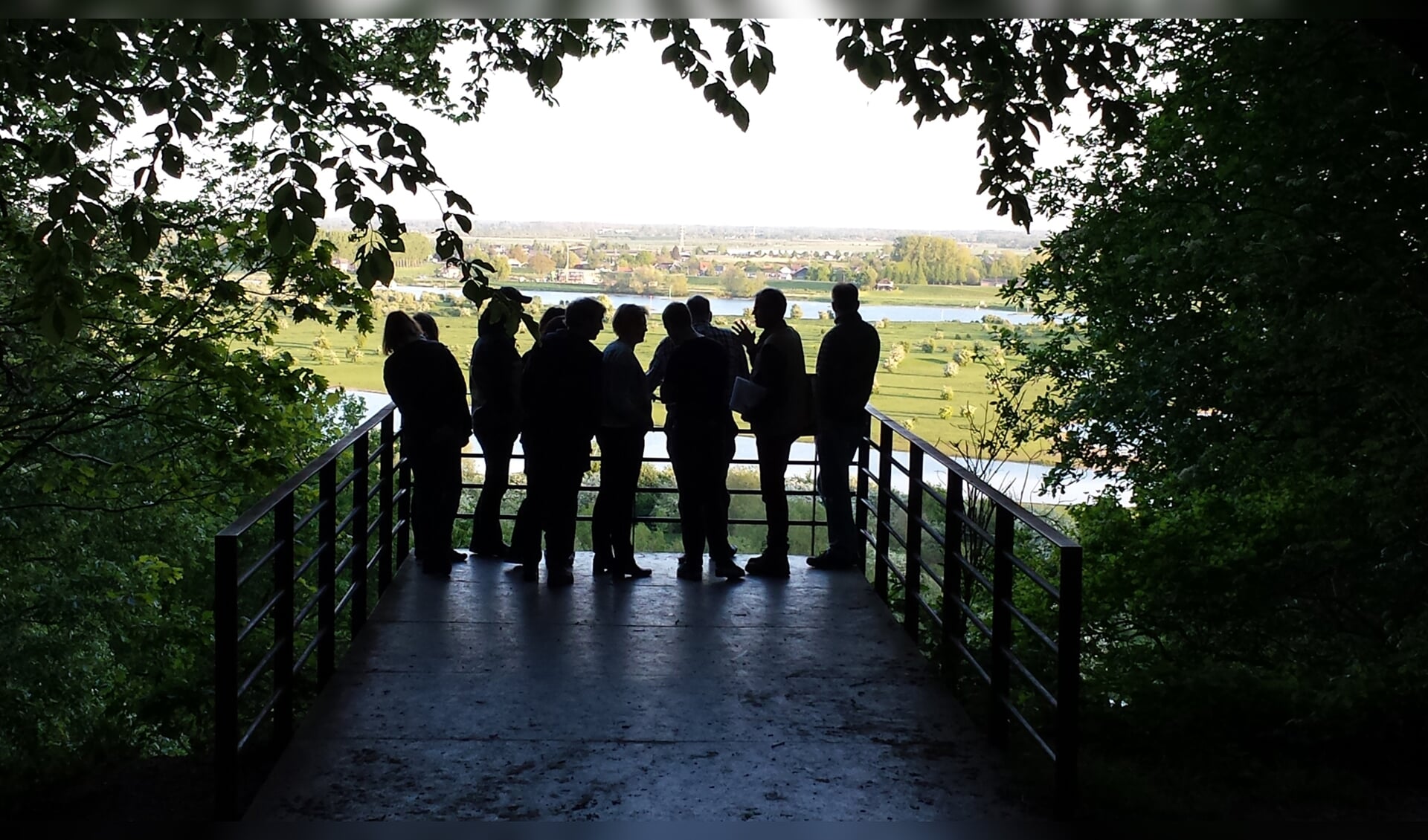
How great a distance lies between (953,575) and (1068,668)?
1.78m

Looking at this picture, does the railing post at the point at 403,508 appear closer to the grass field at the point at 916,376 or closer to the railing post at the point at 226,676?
the railing post at the point at 226,676

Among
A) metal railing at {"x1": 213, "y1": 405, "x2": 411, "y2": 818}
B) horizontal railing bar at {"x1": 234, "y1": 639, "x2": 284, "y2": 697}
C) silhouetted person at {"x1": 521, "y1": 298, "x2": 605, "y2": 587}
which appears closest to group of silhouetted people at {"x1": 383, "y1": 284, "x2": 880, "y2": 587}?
silhouetted person at {"x1": 521, "y1": 298, "x2": 605, "y2": 587}

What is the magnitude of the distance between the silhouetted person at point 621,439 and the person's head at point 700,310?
0.35m

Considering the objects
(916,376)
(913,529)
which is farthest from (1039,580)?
(916,376)

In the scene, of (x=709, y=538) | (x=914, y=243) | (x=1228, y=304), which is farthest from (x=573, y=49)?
(x=914, y=243)

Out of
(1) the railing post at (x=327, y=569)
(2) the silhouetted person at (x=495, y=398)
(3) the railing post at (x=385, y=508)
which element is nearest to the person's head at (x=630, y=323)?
(2) the silhouetted person at (x=495, y=398)

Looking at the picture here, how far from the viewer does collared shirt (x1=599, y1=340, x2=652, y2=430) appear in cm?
773

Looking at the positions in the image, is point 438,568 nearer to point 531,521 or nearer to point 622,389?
point 531,521

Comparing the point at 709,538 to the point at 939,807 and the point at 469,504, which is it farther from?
the point at 469,504

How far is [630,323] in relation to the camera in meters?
7.77

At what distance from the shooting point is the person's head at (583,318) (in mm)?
7406

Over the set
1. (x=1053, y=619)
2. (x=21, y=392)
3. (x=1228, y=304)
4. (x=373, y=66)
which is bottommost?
(x=1053, y=619)

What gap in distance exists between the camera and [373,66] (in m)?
13.4

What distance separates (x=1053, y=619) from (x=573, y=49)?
1051 cm
